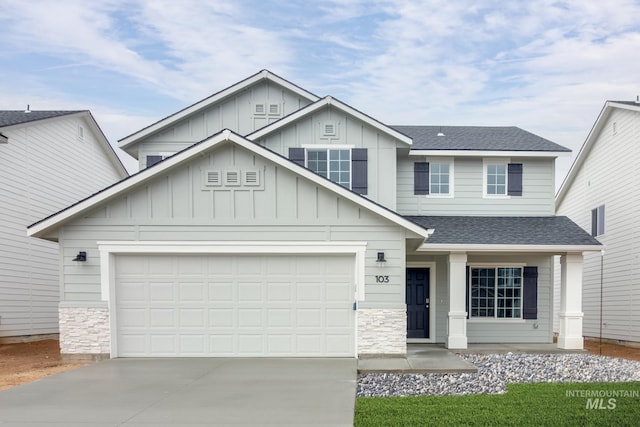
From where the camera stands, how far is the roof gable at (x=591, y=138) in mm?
15402

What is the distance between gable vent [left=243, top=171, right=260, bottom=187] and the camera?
10250mm

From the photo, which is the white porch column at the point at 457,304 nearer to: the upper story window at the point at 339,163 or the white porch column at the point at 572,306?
the white porch column at the point at 572,306

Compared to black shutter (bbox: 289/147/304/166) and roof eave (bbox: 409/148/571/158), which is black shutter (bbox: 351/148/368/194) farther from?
roof eave (bbox: 409/148/571/158)

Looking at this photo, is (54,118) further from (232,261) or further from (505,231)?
(505,231)

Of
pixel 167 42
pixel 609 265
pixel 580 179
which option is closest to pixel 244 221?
pixel 167 42

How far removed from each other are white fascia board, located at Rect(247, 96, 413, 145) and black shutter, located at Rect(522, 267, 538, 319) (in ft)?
16.7

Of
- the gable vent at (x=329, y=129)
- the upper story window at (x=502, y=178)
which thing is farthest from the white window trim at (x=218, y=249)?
the upper story window at (x=502, y=178)

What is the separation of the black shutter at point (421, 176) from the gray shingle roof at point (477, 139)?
54 cm

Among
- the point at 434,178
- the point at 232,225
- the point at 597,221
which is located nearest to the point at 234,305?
the point at 232,225

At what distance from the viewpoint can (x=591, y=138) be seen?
17.8 meters

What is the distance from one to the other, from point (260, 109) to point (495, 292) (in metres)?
8.81

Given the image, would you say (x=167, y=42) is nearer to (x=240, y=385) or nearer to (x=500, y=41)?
(x=500, y=41)

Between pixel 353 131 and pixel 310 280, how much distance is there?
481 centimetres

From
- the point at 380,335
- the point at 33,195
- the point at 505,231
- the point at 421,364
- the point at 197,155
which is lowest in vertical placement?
the point at 421,364
